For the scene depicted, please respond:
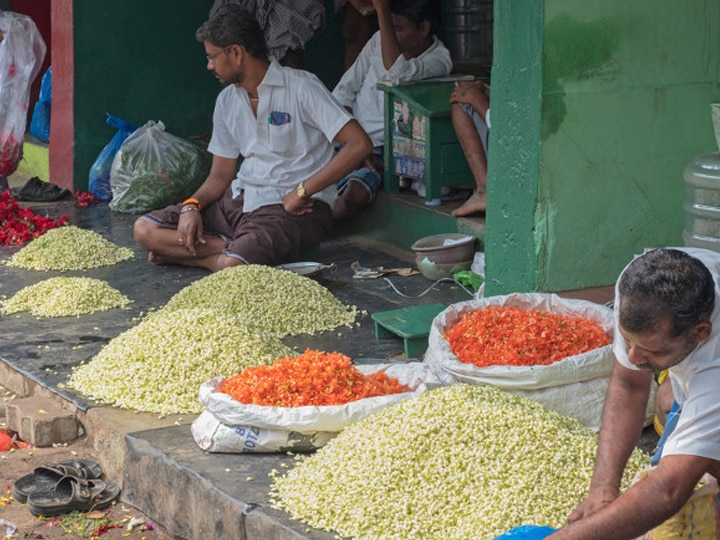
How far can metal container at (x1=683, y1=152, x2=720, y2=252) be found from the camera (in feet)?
17.2

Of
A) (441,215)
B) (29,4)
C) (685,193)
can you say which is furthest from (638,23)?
(29,4)

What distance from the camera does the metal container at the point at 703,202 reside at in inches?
207

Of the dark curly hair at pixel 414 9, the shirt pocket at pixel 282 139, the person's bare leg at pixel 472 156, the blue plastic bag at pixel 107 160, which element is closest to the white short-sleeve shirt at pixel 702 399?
the person's bare leg at pixel 472 156

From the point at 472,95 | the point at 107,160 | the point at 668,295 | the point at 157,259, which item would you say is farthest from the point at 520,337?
the point at 107,160

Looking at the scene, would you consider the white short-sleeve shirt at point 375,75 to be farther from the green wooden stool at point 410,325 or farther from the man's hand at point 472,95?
the green wooden stool at point 410,325

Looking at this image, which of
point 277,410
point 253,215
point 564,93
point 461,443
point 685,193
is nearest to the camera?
point 461,443

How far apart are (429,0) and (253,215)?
1848mm

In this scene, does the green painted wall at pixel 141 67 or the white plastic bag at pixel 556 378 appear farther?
the green painted wall at pixel 141 67

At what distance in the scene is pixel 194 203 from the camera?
6.59 m

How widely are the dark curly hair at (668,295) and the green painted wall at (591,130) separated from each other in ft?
7.70

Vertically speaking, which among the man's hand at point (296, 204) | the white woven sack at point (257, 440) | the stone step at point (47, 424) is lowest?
the stone step at point (47, 424)

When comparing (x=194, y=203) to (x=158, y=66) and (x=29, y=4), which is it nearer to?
(x=158, y=66)


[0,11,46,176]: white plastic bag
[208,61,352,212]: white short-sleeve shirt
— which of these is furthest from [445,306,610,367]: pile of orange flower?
[0,11,46,176]: white plastic bag

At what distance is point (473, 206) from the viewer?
258 inches
